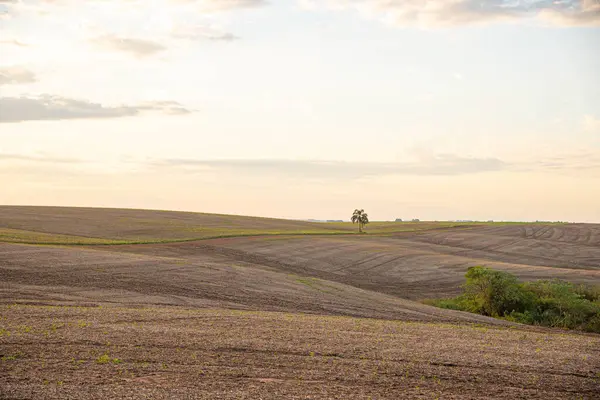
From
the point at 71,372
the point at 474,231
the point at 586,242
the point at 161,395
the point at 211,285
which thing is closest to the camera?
the point at 161,395

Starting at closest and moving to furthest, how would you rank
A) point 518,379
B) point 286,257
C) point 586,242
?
point 518,379
point 286,257
point 586,242

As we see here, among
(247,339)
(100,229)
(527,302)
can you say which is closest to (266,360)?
(247,339)

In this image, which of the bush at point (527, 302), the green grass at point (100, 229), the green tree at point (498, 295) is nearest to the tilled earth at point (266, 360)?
Answer: the bush at point (527, 302)

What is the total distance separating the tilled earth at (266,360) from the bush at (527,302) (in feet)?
36.0

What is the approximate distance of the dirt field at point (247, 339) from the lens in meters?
16.0

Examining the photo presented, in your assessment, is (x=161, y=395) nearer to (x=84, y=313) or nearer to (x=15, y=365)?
(x=15, y=365)

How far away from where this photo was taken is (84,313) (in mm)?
25734

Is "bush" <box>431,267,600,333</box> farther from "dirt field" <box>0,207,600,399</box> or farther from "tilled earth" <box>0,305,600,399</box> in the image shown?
"tilled earth" <box>0,305,600,399</box>

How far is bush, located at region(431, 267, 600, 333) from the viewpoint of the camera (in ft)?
120

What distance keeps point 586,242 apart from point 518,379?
86176 mm

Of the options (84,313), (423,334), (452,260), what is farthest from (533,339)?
(452,260)

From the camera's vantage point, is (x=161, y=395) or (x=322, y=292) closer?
(x=161, y=395)

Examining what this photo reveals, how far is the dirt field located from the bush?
17.3 feet

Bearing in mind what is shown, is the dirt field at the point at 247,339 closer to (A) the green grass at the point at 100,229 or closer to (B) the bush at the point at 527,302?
(B) the bush at the point at 527,302
